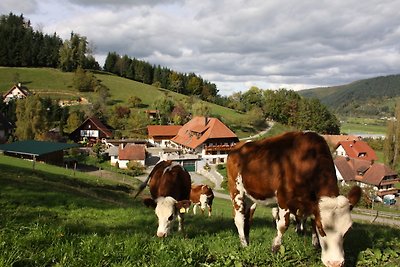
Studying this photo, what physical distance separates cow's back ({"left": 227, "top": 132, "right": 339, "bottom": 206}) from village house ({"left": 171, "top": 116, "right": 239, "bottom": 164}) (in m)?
62.5

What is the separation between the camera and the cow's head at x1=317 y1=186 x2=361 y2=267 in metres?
5.43

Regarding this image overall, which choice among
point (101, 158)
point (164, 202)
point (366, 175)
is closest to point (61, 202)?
point (164, 202)

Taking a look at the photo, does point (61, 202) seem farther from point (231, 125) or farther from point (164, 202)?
point (231, 125)

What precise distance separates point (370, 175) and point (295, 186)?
63.0m

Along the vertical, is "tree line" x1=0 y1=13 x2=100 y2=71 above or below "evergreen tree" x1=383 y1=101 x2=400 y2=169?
above

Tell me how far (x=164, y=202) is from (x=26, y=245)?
368 centimetres

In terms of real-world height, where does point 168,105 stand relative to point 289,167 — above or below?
above

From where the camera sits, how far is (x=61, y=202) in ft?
43.3

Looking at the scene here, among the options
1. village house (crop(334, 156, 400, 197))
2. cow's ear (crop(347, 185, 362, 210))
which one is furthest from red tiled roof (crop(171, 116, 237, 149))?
cow's ear (crop(347, 185, 362, 210))

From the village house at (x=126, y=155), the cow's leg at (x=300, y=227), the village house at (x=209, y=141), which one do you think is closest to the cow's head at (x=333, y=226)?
the cow's leg at (x=300, y=227)

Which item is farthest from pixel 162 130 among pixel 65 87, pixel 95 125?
pixel 65 87

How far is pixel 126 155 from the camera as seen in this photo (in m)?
62.8

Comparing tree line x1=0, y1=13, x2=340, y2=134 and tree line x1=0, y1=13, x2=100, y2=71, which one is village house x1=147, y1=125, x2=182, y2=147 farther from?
tree line x1=0, y1=13, x2=100, y2=71

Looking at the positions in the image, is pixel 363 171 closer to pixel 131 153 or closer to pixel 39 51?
pixel 131 153
